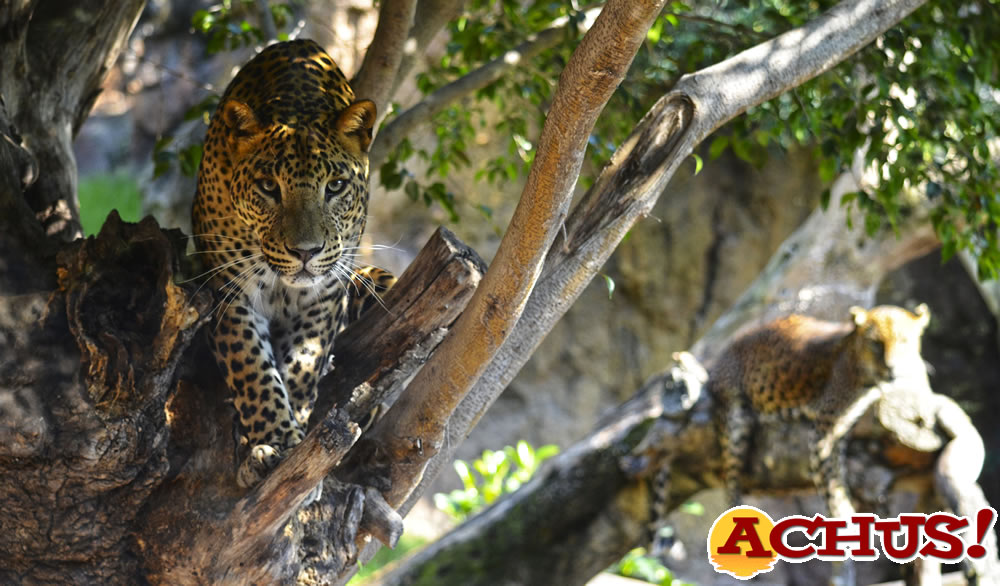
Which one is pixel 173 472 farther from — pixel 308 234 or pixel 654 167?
pixel 654 167

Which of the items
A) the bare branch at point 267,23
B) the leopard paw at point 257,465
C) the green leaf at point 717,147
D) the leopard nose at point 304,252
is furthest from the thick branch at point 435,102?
the leopard paw at point 257,465

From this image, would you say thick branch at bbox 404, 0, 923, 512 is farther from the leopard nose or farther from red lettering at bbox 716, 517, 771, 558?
red lettering at bbox 716, 517, 771, 558

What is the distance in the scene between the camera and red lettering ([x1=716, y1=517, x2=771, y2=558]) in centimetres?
580

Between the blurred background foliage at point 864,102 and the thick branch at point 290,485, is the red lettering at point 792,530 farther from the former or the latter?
the thick branch at point 290,485

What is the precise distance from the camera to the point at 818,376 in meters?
6.70

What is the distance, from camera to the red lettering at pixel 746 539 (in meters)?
5.80

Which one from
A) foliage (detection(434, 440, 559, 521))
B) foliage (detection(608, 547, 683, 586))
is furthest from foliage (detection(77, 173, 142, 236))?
foliage (detection(608, 547, 683, 586))

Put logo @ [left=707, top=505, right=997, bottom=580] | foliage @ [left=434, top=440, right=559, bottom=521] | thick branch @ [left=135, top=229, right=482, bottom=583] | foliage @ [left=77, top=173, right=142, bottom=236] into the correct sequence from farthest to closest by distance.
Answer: foliage @ [left=77, top=173, right=142, bottom=236]
foliage @ [left=434, top=440, right=559, bottom=521]
logo @ [left=707, top=505, right=997, bottom=580]
thick branch @ [left=135, top=229, right=482, bottom=583]

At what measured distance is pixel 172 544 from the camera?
3713mm

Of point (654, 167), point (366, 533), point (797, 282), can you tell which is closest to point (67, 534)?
point (366, 533)

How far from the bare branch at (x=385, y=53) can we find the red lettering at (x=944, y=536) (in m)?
4.14

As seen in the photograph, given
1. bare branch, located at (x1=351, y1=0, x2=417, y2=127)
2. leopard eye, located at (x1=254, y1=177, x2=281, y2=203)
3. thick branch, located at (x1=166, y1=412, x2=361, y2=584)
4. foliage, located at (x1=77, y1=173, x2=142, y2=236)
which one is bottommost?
thick branch, located at (x1=166, y1=412, x2=361, y2=584)

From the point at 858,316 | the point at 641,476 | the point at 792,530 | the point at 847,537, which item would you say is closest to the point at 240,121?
the point at 792,530

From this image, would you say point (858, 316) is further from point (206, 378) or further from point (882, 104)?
point (206, 378)
